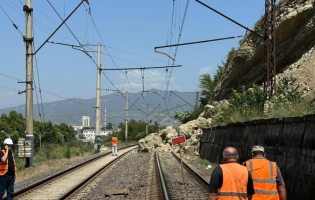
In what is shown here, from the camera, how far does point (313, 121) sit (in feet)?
34.2

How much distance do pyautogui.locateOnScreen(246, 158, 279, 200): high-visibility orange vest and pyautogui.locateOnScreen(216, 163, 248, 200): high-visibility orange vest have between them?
3.50 ft

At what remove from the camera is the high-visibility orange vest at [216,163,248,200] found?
5.76 meters

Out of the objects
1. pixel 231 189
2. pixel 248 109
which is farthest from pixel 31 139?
pixel 231 189

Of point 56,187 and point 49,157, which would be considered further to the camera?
point 49,157

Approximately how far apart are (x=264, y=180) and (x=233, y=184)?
1.32 metres

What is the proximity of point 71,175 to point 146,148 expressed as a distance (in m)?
23.1

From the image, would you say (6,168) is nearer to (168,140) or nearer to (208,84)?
(168,140)

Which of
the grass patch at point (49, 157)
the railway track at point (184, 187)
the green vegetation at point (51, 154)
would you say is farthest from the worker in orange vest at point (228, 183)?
the green vegetation at point (51, 154)

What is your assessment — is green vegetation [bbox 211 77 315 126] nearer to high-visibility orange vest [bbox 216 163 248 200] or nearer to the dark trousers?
the dark trousers

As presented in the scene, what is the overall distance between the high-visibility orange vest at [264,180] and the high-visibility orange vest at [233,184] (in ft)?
3.50

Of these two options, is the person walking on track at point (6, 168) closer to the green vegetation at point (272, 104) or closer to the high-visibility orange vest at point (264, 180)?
the high-visibility orange vest at point (264, 180)

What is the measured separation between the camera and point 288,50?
116 feet

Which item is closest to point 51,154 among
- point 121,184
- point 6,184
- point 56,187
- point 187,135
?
point 187,135

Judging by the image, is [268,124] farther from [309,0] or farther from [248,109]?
[309,0]
